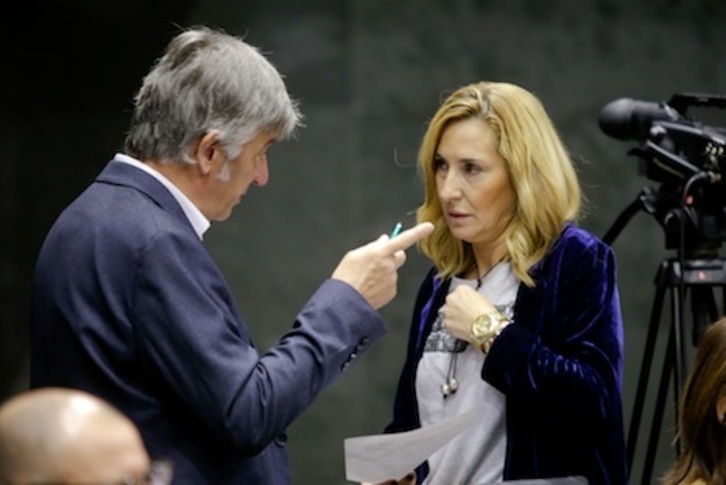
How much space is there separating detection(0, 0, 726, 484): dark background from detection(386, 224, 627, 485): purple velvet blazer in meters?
1.97

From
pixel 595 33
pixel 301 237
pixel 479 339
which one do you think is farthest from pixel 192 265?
pixel 595 33

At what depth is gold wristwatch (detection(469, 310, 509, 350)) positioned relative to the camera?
233 centimetres

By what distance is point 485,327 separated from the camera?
2.34 meters

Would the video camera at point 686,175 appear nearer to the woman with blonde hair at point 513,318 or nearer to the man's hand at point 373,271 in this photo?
the woman with blonde hair at point 513,318

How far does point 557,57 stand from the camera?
4355 millimetres

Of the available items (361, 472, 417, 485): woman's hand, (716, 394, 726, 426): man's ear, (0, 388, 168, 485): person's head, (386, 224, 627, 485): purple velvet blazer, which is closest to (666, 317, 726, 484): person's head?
(716, 394, 726, 426): man's ear

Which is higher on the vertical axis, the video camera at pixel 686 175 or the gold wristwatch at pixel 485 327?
the video camera at pixel 686 175

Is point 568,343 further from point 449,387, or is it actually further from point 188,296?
point 188,296

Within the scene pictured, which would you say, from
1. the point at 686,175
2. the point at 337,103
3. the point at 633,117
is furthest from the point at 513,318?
the point at 337,103

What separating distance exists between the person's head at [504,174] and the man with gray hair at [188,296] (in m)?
0.46

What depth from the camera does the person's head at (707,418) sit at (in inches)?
87.5

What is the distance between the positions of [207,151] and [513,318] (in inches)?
27.4

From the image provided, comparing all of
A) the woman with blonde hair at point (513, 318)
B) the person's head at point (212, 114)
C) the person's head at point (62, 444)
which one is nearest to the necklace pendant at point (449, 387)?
the woman with blonde hair at point (513, 318)

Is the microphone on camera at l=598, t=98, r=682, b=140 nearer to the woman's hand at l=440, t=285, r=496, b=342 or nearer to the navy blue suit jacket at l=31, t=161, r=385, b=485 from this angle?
the woman's hand at l=440, t=285, r=496, b=342
